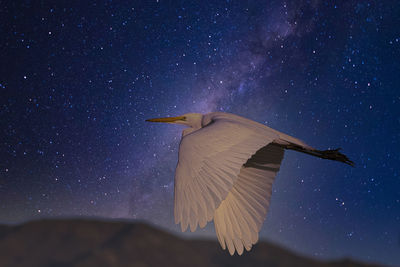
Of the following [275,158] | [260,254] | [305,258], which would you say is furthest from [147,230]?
[275,158]

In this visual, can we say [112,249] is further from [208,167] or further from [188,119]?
[208,167]

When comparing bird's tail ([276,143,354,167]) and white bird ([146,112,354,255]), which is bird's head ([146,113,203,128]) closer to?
white bird ([146,112,354,255])

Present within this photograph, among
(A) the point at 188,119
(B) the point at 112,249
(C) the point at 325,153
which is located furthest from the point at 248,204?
(B) the point at 112,249

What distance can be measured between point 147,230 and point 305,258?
1707 cm

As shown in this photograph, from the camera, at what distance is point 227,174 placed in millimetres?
1592

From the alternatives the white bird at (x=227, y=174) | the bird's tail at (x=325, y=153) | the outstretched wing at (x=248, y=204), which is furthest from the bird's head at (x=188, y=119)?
the bird's tail at (x=325, y=153)

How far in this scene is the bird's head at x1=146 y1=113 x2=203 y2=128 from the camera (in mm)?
3111

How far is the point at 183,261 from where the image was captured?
2869 cm

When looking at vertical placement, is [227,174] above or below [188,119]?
below

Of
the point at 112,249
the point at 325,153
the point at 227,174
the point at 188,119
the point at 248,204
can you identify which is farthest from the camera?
the point at 112,249

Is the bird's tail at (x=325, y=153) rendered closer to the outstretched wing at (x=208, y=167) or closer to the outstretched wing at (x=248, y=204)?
the outstretched wing at (x=248, y=204)

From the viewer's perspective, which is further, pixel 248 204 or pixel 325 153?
pixel 325 153

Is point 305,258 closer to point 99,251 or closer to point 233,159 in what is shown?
point 99,251

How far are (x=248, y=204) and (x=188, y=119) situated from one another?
105 cm
